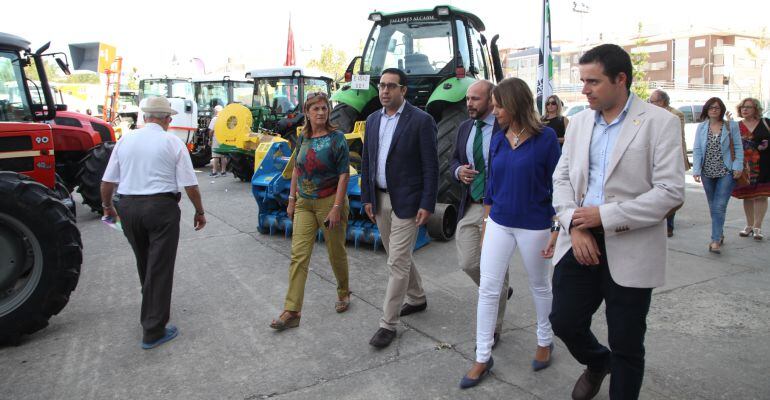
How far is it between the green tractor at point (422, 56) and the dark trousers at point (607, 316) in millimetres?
4685

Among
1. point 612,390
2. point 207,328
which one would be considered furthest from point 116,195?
point 612,390

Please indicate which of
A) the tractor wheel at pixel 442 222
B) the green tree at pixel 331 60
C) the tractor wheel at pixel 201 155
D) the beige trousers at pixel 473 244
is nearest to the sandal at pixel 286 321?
the beige trousers at pixel 473 244

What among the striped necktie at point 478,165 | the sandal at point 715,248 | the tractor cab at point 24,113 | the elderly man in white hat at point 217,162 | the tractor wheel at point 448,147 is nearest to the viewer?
the striped necktie at point 478,165

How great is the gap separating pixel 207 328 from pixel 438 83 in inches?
189

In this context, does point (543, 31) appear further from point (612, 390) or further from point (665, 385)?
point (612, 390)

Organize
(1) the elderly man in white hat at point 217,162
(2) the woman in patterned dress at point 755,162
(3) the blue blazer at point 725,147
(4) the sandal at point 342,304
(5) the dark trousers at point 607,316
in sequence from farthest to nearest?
(1) the elderly man in white hat at point 217,162, (2) the woman in patterned dress at point 755,162, (3) the blue blazer at point 725,147, (4) the sandal at point 342,304, (5) the dark trousers at point 607,316

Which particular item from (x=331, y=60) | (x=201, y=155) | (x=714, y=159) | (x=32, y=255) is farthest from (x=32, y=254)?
(x=331, y=60)

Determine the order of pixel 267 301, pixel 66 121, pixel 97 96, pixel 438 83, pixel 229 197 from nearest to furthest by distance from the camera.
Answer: pixel 267 301
pixel 438 83
pixel 66 121
pixel 229 197
pixel 97 96

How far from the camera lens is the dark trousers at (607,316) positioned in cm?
262

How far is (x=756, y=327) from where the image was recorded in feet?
14.0

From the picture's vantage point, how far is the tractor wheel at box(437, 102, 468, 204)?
6.82m

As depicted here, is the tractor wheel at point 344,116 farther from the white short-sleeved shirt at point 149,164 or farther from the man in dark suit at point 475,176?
the man in dark suit at point 475,176

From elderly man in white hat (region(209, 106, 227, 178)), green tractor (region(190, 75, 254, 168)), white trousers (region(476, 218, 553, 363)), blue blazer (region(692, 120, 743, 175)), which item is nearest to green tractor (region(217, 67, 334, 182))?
elderly man in white hat (region(209, 106, 227, 178))

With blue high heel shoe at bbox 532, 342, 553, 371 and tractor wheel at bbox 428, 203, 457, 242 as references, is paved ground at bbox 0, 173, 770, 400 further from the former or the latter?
tractor wheel at bbox 428, 203, 457, 242
